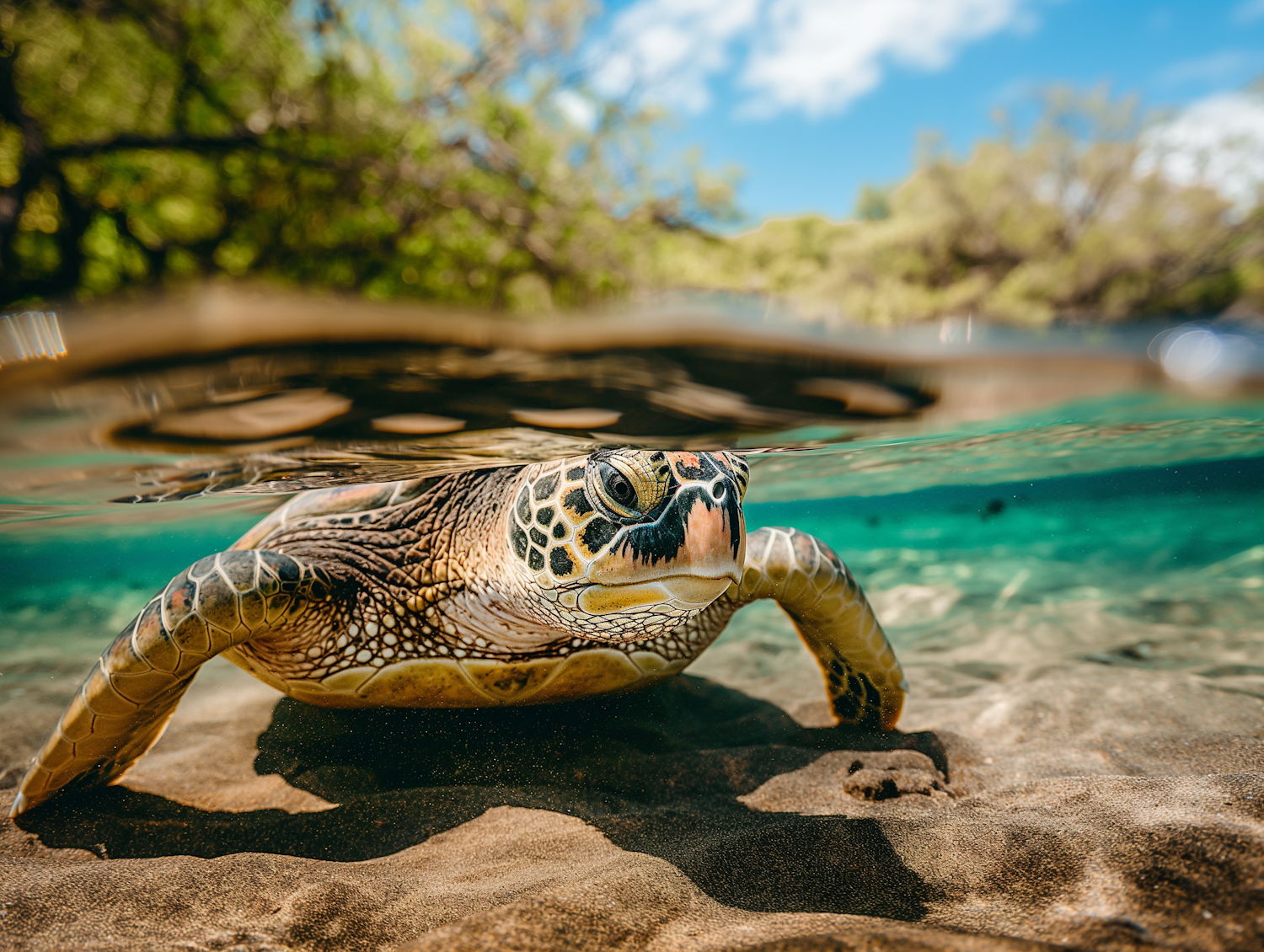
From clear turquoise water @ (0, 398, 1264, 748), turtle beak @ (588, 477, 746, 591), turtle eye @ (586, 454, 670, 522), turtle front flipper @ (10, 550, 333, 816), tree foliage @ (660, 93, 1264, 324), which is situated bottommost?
clear turquoise water @ (0, 398, 1264, 748)

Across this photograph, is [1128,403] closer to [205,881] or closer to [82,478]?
[205,881]

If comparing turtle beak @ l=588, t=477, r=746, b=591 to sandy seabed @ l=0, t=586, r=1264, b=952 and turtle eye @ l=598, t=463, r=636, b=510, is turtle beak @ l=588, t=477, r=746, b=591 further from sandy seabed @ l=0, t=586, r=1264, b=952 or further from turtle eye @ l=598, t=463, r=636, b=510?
sandy seabed @ l=0, t=586, r=1264, b=952

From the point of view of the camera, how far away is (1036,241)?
812 centimetres

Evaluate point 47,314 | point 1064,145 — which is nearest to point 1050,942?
point 47,314

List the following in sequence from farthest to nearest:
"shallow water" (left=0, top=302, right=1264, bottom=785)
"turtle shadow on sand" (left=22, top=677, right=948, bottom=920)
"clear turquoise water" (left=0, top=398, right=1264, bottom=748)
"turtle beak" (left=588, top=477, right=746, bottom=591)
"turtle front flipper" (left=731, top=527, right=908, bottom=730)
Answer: "clear turquoise water" (left=0, top=398, right=1264, bottom=748), "turtle front flipper" (left=731, top=527, right=908, bottom=730), "shallow water" (left=0, top=302, right=1264, bottom=785), "turtle beak" (left=588, top=477, right=746, bottom=591), "turtle shadow on sand" (left=22, top=677, right=948, bottom=920)

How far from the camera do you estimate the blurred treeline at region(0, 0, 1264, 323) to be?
5.48 m

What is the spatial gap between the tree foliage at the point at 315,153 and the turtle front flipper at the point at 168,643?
9.87 ft

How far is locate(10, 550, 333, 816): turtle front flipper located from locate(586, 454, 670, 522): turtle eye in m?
1.25

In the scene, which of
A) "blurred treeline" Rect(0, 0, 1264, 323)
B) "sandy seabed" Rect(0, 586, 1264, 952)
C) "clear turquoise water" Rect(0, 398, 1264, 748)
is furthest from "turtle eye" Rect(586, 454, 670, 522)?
"blurred treeline" Rect(0, 0, 1264, 323)

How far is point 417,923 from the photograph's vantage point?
56.0 inches

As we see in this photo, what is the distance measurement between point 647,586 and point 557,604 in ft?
1.24

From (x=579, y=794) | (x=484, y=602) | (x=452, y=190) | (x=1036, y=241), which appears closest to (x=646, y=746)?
(x=579, y=794)

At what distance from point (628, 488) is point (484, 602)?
2.88 ft

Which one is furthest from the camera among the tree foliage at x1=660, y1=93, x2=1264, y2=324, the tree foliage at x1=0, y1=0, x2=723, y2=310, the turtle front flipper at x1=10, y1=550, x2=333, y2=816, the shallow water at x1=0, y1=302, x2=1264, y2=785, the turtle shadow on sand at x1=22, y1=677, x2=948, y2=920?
the tree foliage at x1=660, y1=93, x2=1264, y2=324
